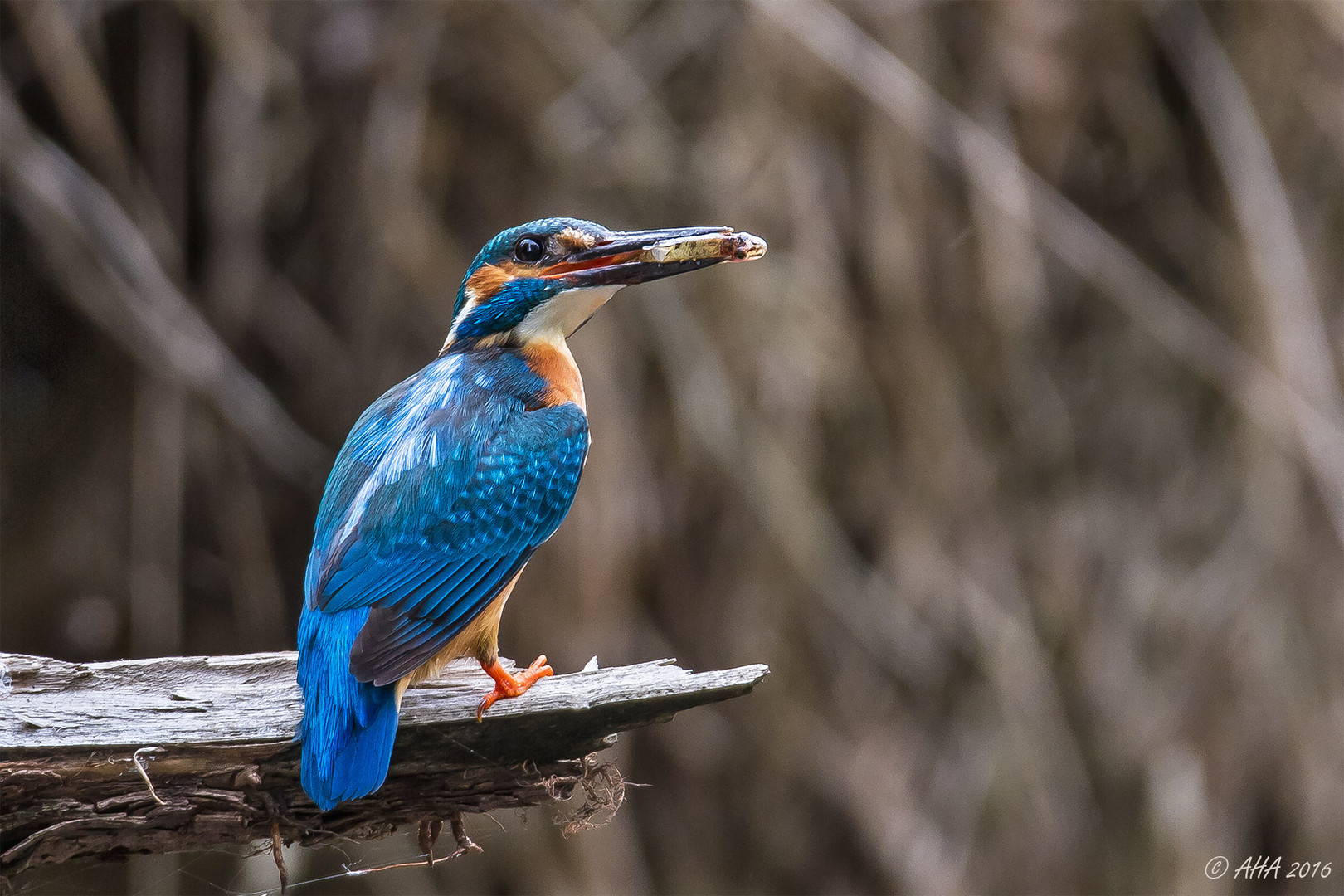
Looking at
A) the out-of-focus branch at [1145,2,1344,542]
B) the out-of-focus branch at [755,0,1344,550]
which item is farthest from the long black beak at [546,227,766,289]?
the out-of-focus branch at [1145,2,1344,542]

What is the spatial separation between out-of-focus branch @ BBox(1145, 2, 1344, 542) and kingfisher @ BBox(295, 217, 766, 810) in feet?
6.74

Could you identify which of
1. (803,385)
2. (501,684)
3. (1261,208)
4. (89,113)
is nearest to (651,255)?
(501,684)

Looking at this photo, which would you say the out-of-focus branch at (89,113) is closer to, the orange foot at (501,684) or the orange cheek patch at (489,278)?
the orange cheek patch at (489,278)

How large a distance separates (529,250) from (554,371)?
19 cm

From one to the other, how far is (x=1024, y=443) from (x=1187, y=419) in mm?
556

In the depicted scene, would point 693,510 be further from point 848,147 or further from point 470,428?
point 470,428

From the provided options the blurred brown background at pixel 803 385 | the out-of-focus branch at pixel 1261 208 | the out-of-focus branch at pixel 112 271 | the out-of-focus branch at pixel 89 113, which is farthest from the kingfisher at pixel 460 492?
the out-of-focus branch at pixel 1261 208

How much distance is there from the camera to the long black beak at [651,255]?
152cm

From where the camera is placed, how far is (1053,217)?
283cm

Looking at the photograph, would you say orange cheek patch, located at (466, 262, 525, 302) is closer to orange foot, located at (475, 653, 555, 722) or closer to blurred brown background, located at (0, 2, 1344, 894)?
orange foot, located at (475, 653, 555, 722)

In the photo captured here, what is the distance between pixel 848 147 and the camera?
10.3ft

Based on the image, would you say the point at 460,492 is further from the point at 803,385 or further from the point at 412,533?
the point at 803,385

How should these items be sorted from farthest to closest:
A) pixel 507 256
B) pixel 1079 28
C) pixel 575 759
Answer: pixel 1079 28, pixel 507 256, pixel 575 759

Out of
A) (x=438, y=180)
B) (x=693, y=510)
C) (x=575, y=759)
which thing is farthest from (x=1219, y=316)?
(x=575, y=759)
